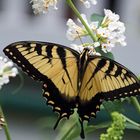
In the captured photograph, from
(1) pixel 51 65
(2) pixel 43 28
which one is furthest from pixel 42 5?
(2) pixel 43 28

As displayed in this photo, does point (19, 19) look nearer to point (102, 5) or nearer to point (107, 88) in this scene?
point (102, 5)

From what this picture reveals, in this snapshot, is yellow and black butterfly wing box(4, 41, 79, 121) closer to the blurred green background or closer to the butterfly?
the butterfly

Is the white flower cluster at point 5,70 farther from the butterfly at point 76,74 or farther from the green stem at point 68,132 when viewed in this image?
the green stem at point 68,132

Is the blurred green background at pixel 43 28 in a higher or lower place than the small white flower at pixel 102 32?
lower

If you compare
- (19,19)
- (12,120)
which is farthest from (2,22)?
(12,120)

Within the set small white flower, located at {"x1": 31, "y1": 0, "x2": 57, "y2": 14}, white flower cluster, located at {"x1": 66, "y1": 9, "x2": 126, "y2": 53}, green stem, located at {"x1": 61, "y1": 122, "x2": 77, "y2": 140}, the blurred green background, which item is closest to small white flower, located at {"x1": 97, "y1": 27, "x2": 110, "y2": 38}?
white flower cluster, located at {"x1": 66, "y1": 9, "x2": 126, "y2": 53}

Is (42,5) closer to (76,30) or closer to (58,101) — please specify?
(76,30)

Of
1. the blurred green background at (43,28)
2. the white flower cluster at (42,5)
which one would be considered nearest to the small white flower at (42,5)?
the white flower cluster at (42,5)
